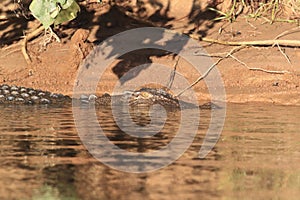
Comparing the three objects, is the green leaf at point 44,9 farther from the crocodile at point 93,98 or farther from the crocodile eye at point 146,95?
the crocodile eye at point 146,95

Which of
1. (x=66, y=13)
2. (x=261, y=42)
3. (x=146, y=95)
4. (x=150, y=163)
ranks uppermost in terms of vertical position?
(x=66, y=13)

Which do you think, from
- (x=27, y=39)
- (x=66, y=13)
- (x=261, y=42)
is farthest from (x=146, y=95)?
(x=27, y=39)

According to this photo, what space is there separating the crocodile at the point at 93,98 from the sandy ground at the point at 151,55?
1.41ft

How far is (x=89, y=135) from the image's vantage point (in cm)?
523

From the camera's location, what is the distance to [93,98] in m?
7.89

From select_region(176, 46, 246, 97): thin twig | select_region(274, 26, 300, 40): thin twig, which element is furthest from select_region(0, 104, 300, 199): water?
select_region(274, 26, 300, 40): thin twig

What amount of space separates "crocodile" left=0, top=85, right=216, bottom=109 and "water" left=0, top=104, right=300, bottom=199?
3.76 ft

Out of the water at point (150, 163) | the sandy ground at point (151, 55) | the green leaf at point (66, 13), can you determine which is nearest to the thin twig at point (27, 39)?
the sandy ground at point (151, 55)

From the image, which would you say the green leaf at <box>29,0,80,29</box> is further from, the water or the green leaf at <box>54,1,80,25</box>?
the water

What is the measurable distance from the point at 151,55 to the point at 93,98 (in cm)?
146

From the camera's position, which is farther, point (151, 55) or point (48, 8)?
point (151, 55)

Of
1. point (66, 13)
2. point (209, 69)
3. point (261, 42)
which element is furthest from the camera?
point (261, 42)

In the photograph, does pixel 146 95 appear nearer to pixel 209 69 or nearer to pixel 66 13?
pixel 209 69

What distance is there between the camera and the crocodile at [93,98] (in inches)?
290
